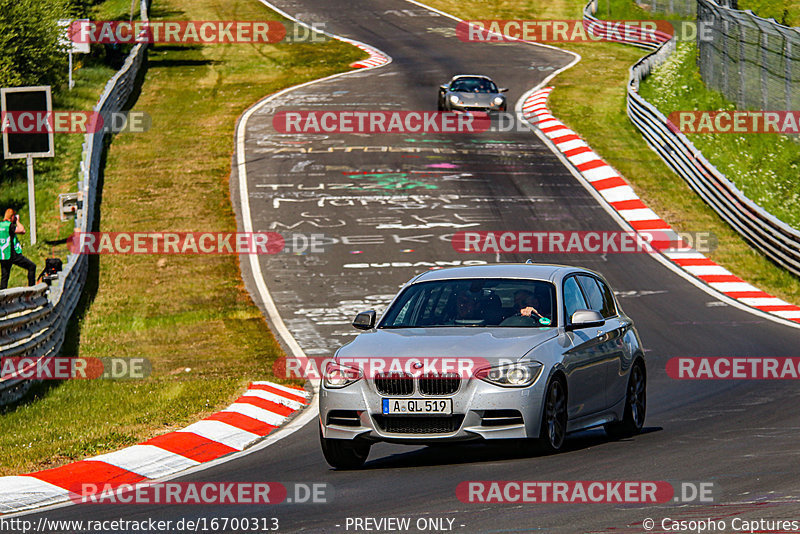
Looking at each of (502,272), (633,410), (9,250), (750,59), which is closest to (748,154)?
(750,59)

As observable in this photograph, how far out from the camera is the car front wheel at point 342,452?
9.94 m

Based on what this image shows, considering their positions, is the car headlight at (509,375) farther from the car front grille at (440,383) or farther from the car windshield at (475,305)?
the car windshield at (475,305)

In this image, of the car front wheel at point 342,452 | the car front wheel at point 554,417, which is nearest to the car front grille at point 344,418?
the car front wheel at point 342,452

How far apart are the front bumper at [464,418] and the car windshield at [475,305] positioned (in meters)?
1.04

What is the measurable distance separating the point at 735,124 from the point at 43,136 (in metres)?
17.4

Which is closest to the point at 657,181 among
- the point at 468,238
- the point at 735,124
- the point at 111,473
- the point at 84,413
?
the point at 735,124

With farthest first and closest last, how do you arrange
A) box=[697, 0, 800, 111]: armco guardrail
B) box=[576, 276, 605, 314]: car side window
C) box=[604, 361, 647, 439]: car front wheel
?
box=[697, 0, 800, 111]: armco guardrail
box=[576, 276, 605, 314]: car side window
box=[604, 361, 647, 439]: car front wheel

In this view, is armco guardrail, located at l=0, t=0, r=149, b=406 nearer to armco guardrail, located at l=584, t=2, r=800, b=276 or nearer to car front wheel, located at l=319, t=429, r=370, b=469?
car front wheel, located at l=319, t=429, r=370, b=469

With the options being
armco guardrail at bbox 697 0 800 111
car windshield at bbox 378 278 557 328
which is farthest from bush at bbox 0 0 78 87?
car windshield at bbox 378 278 557 328

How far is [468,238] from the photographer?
2570 centimetres

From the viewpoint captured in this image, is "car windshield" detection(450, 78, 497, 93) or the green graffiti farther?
"car windshield" detection(450, 78, 497, 93)

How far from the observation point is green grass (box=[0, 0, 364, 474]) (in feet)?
44.8

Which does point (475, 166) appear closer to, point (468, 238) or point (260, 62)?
point (468, 238)

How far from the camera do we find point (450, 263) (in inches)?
942
